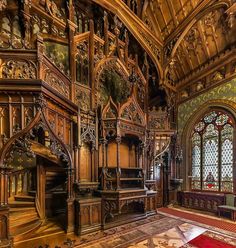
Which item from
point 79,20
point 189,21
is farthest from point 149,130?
point 79,20

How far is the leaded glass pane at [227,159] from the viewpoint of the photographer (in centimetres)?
620

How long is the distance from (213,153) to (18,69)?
6.81m

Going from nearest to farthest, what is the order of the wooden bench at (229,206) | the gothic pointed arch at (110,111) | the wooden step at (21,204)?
the wooden step at (21,204), the gothic pointed arch at (110,111), the wooden bench at (229,206)

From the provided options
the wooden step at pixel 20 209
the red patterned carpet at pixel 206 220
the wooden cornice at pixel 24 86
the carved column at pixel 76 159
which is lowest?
the red patterned carpet at pixel 206 220

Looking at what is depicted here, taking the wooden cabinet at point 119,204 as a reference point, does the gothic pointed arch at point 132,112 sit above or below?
above

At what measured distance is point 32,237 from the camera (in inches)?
153

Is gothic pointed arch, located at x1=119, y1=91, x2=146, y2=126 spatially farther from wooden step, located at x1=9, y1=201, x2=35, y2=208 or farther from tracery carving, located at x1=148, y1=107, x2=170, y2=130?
wooden step, located at x1=9, y1=201, x2=35, y2=208

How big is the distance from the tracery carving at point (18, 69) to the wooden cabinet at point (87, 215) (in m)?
3.03

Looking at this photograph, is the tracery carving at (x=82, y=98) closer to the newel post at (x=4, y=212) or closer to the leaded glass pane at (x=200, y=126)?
the newel post at (x=4, y=212)

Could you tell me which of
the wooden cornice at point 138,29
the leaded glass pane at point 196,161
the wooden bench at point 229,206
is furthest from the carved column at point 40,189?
the leaded glass pane at point 196,161

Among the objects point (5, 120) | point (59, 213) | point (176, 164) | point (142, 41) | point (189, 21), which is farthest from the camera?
point (176, 164)

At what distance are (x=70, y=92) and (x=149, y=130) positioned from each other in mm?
3246

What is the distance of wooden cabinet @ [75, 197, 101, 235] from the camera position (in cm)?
421

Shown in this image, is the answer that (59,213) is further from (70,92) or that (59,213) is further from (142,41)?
(142,41)
